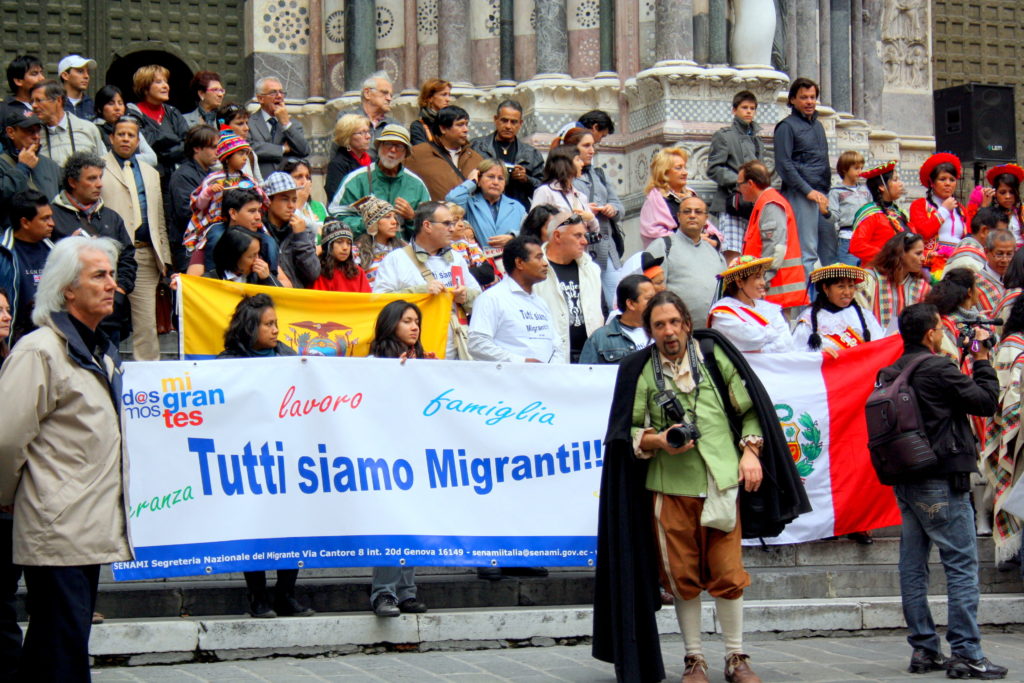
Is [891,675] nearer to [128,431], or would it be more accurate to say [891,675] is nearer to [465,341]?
[465,341]

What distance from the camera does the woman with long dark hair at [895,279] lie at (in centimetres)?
1127

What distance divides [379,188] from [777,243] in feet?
11.2

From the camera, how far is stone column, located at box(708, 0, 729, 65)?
14883 millimetres

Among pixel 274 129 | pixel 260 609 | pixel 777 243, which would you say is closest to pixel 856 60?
pixel 777 243

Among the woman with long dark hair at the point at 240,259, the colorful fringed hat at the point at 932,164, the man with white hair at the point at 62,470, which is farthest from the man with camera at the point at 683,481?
the colorful fringed hat at the point at 932,164

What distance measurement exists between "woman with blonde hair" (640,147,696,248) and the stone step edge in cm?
394

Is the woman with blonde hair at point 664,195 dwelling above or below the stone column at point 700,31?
below

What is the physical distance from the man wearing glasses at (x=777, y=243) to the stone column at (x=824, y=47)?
17.0 ft

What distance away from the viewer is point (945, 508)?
7.82m

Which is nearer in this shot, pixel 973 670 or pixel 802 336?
pixel 973 670

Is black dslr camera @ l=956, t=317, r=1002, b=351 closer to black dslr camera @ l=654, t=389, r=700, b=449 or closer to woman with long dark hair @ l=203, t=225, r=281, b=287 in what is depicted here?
black dslr camera @ l=654, t=389, r=700, b=449

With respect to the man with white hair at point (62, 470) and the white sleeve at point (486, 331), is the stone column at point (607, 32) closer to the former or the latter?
the white sleeve at point (486, 331)

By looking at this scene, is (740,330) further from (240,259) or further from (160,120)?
(160,120)

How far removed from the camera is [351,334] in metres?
9.62
